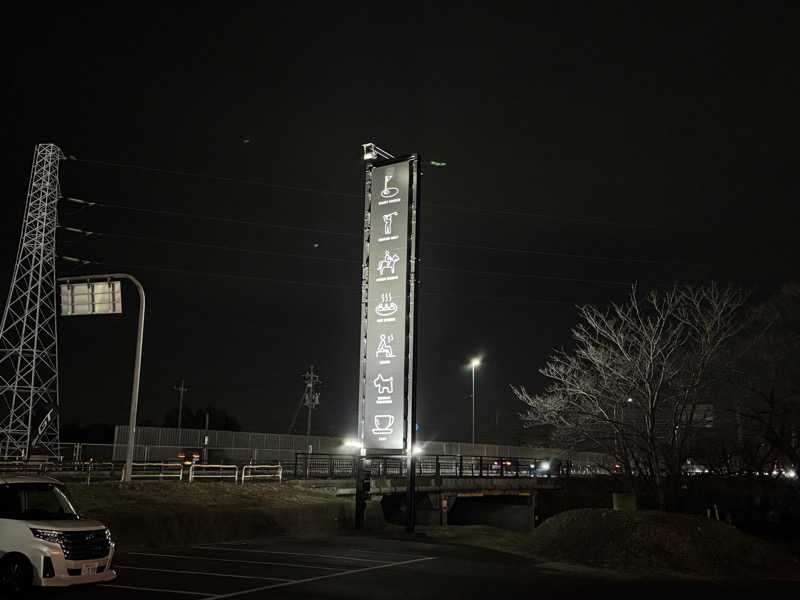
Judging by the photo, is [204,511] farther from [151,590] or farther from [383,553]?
[151,590]

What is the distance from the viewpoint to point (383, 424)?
87.0 ft

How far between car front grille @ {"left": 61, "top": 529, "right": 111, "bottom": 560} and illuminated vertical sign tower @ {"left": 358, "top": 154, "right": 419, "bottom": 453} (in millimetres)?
15614

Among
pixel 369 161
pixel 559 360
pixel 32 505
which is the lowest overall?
pixel 32 505

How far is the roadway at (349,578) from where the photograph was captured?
12.4m

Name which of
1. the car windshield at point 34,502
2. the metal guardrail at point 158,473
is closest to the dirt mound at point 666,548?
the car windshield at point 34,502

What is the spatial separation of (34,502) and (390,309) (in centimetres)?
1648

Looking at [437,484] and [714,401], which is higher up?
[714,401]

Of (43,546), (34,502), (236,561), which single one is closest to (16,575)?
(43,546)

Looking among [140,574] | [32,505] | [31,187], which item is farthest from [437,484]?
[31,187]

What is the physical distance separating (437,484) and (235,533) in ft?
50.1

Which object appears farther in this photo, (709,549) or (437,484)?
(437,484)

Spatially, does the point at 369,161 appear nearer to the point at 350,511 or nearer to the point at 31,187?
the point at 350,511

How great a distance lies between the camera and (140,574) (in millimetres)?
13883

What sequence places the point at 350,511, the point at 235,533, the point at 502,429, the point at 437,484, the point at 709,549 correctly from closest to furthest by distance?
the point at 709,549 < the point at 235,533 < the point at 350,511 < the point at 437,484 < the point at 502,429
